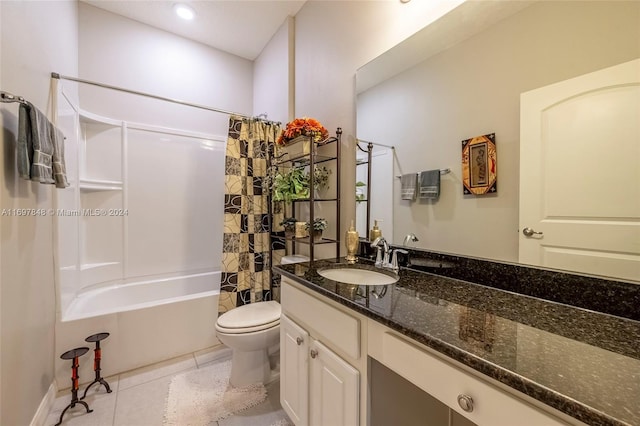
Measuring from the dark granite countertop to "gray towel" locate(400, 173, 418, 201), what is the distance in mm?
480

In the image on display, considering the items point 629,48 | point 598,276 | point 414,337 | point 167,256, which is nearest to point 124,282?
point 167,256

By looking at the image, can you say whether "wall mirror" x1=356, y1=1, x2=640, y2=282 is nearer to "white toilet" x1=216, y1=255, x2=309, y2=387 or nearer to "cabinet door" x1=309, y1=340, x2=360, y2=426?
"cabinet door" x1=309, y1=340, x2=360, y2=426

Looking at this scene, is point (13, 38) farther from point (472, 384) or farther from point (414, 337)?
point (472, 384)

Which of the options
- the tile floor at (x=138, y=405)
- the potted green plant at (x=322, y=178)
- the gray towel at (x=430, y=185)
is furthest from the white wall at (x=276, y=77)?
the tile floor at (x=138, y=405)

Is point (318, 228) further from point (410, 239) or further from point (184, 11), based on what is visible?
point (184, 11)

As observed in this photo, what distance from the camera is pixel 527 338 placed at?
63cm

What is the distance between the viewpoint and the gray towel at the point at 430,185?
4.06 ft

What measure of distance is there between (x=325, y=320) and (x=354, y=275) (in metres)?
0.39

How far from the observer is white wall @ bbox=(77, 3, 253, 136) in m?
2.27

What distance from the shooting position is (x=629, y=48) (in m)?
0.73

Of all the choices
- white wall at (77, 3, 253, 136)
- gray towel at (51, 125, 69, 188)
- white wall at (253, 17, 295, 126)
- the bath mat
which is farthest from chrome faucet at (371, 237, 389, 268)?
white wall at (77, 3, 253, 136)

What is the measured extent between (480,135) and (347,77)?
971 millimetres

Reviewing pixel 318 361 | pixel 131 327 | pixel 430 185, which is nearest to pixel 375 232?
pixel 430 185

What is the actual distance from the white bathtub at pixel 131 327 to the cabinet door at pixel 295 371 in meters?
1.13
